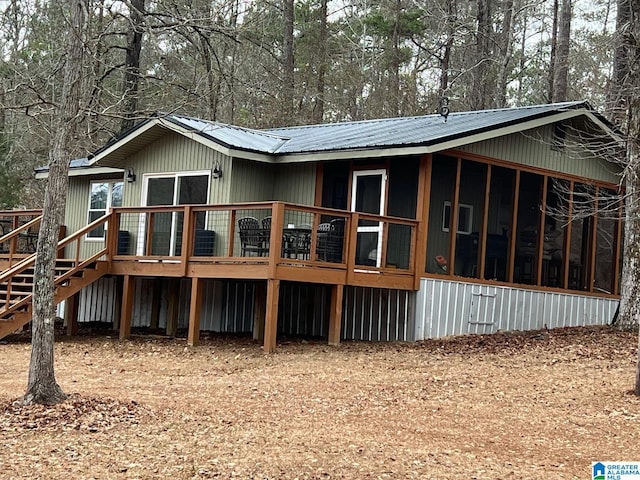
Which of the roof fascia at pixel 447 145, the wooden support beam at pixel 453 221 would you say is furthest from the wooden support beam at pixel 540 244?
the wooden support beam at pixel 453 221

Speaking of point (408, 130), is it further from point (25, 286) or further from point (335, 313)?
point (25, 286)

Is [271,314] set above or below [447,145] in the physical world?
below

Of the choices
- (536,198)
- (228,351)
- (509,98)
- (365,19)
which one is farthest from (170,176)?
(509,98)

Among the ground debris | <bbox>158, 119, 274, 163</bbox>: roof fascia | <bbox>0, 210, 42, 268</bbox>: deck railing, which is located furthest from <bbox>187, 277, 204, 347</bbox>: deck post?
the ground debris

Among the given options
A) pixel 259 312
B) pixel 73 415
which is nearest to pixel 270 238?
pixel 259 312

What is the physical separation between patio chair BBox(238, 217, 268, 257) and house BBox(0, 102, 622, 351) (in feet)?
0.09

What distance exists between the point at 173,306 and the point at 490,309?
5145 mm

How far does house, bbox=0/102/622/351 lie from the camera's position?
12695mm

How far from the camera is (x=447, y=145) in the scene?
41.5ft

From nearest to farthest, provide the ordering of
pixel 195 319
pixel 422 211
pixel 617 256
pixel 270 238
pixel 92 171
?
pixel 270 238 → pixel 195 319 → pixel 422 211 → pixel 617 256 → pixel 92 171

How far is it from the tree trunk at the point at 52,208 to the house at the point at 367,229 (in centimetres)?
432

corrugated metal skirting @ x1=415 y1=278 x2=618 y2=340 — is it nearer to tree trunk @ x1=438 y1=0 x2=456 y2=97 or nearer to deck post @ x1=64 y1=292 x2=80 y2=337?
deck post @ x1=64 y1=292 x2=80 y2=337

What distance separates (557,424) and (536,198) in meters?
7.39

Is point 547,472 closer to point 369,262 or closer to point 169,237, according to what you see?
point 369,262
